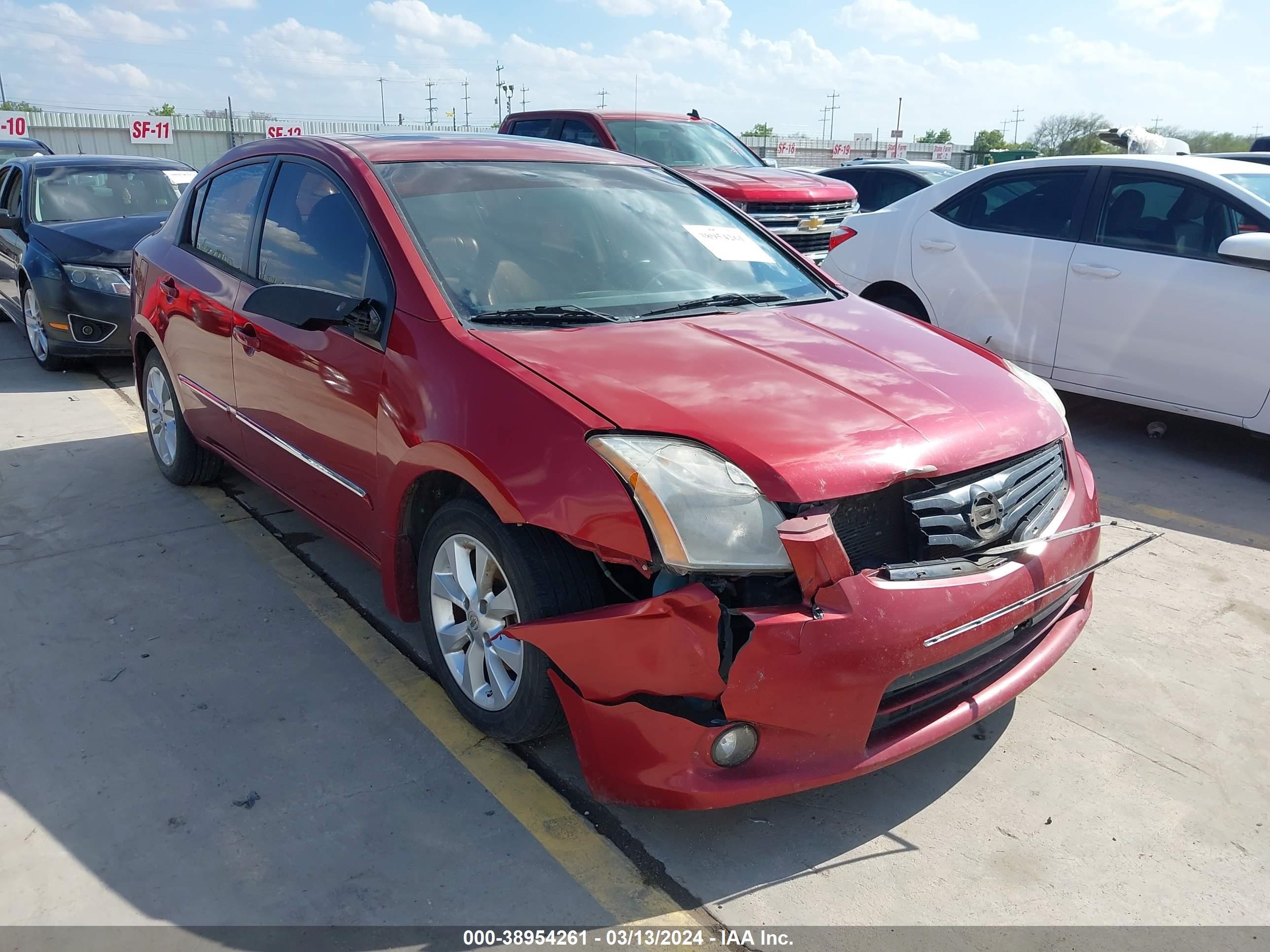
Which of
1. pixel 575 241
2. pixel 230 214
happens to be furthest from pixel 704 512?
pixel 230 214

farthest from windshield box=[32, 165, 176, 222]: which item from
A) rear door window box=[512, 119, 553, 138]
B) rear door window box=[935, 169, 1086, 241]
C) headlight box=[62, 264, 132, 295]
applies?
rear door window box=[935, 169, 1086, 241]

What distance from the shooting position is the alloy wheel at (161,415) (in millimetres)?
5133

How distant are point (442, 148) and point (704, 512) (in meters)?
2.14

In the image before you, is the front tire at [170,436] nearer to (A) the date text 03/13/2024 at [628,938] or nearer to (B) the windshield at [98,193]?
(A) the date text 03/13/2024 at [628,938]

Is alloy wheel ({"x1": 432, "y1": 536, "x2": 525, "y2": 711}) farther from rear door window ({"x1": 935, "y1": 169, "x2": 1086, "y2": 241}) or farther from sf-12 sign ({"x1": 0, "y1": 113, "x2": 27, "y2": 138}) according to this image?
sf-12 sign ({"x1": 0, "y1": 113, "x2": 27, "y2": 138})

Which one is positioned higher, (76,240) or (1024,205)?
(1024,205)

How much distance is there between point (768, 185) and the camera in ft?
31.5

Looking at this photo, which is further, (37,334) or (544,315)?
(37,334)

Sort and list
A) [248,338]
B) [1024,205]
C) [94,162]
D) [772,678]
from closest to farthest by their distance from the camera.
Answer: [772,678] < [248,338] < [1024,205] < [94,162]

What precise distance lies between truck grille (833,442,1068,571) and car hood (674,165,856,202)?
6.88 meters

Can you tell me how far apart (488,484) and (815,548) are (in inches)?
35.7

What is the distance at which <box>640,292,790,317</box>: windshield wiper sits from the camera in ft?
11.0

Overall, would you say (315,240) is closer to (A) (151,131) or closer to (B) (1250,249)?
(B) (1250,249)

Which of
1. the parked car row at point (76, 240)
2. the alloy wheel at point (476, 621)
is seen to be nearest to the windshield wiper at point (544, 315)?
the alloy wheel at point (476, 621)
